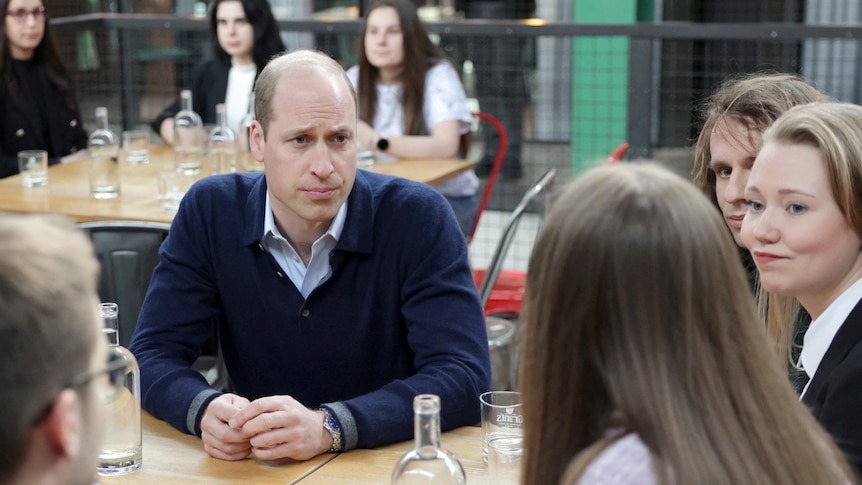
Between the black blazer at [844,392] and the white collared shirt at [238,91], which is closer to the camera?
the black blazer at [844,392]

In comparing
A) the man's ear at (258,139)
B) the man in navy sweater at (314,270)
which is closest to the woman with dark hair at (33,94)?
the man's ear at (258,139)

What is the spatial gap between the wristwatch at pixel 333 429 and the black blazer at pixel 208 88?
3274 millimetres

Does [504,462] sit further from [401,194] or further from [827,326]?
[401,194]

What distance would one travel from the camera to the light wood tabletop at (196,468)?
1.78 meters

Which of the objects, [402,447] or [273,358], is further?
[273,358]

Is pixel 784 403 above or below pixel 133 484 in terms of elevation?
above

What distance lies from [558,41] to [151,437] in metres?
4.80

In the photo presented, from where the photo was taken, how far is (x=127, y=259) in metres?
2.92

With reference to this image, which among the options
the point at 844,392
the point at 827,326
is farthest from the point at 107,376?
the point at 827,326

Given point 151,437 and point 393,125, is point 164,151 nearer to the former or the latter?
point 393,125

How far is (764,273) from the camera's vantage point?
5.93ft

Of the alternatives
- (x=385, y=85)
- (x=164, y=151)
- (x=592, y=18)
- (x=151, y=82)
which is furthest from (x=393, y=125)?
(x=592, y=18)

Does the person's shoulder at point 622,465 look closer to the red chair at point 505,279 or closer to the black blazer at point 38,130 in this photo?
the red chair at point 505,279

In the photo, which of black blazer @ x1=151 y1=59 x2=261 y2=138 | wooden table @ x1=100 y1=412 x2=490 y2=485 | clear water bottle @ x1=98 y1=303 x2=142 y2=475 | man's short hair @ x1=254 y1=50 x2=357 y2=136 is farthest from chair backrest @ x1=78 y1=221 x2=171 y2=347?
black blazer @ x1=151 y1=59 x2=261 y2=138
